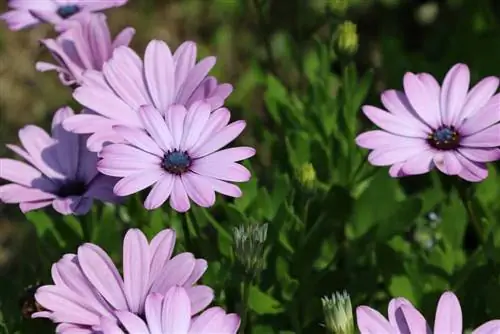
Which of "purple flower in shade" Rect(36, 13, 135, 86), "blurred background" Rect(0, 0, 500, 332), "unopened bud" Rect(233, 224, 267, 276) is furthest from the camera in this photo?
"blurred background" Rect(0, 0, 500, 332)

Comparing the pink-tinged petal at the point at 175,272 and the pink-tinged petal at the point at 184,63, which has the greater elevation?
the pink-tinged petal at the point at 184,63

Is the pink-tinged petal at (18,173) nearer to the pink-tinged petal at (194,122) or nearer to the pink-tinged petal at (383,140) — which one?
the pink-tinged petal at (194,122)

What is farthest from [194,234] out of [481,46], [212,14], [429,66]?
[212,14]

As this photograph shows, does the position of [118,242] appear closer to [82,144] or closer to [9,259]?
[82,144]

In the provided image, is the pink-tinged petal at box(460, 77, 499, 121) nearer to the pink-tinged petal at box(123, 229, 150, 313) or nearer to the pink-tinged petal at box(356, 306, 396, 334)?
the pink-tinged petal at box(356, 306, 396, 334)

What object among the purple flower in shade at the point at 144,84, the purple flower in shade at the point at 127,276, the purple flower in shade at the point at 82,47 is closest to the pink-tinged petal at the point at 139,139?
the purple flower in shade at the point at 144,84

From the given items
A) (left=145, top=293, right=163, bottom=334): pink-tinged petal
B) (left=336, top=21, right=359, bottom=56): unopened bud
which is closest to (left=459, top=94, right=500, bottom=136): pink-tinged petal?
(left=336, top=21, right=359, bottom=56): unopened bud

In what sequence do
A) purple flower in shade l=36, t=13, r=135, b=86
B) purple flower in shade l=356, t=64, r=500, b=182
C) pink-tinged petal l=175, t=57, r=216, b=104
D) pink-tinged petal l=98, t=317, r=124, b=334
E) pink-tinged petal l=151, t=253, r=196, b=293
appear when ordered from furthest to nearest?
purple flower in shade l=36, t=13, r=135, b=86, pink-tinged petal l=175, t=57, r=216, b=104, purple flower in shade l=356, t=64, r=500, b=182, pink-tinged petal l=151, t=253, r=196, b=293, pink-tinged petal l=98, t=317, r=124, b=334
